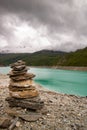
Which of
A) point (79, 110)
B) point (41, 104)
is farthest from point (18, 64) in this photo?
point (79, 110)

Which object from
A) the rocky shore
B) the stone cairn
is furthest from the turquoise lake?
the stone cairn

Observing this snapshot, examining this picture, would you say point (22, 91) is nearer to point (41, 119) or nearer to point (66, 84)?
point (41, 119)

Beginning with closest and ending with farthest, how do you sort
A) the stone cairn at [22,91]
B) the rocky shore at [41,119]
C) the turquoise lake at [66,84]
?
the rocky shore at [41,119] → the stone cairn at [22,91] → the turquoise lake at [66,84]

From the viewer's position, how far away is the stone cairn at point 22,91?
18234 millimetres

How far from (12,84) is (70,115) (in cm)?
539

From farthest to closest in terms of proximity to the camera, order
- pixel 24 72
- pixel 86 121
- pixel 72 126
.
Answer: pixel 24 72 → pixel 86 121 → pixel 72 126

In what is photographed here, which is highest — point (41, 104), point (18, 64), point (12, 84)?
point (18, 64)

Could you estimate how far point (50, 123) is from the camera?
16953mm

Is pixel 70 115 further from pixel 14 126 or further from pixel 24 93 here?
pixel 14 126

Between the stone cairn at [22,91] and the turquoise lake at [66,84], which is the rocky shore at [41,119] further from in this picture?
the turquoise lake at [66,84]

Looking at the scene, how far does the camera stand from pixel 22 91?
1866 centimetres

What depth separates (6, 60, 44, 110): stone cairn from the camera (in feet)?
59.8

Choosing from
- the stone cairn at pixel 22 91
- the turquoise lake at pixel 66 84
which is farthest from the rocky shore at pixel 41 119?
the turquoise lake at pixel 66 84

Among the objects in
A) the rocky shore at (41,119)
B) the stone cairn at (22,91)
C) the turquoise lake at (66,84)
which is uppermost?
the stone cairn at (22,91)
